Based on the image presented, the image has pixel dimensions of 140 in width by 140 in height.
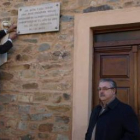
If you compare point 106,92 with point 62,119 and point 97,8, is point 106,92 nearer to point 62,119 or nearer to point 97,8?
point 62,119

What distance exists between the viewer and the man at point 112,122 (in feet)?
→ 9.55

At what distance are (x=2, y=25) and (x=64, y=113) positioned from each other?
5.81 ft

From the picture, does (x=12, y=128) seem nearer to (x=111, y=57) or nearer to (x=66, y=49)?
(x=66, y=49)

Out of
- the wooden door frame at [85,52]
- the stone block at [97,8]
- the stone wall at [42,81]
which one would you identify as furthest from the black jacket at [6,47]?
the stone block at [97,8]

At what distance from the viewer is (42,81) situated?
423 cm

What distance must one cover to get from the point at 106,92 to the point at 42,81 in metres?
1.34

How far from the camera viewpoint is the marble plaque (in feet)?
14.0

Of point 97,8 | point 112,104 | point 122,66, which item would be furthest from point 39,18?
point 112,104

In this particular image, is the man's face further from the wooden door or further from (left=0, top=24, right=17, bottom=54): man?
(left=0, top=24, right=17, bottom=54): man

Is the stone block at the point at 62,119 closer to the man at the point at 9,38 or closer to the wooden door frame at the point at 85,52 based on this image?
the wooden door frame at the point at 85,52

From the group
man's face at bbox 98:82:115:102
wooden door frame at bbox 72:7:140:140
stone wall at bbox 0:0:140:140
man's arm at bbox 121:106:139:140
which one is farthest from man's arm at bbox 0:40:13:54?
man's arm at bbox 121:106:139:140

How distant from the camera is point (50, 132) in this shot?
13.4ft

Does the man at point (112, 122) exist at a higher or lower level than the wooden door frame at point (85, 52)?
lower

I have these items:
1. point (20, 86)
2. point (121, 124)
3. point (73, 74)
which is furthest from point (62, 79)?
point (121, 124)
